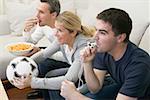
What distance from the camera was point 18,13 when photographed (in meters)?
3.02

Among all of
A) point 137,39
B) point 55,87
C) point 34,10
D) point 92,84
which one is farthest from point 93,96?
point 34,10

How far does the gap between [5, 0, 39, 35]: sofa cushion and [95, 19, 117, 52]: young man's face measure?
1549 millimetres

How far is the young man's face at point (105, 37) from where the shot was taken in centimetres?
158

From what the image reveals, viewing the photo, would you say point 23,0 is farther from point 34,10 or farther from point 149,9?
point 149,9

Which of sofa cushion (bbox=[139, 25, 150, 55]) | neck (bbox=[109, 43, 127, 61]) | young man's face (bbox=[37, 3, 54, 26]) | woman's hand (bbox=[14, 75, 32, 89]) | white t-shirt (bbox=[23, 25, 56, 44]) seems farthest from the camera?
white t-shirt (bbox=[23, 25, 56, 44])

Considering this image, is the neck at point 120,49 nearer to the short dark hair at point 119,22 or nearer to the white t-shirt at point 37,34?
the short dark hair at point 119,22

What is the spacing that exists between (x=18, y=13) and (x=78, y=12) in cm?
66

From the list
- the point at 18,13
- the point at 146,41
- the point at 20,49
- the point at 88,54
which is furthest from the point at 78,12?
the point at 88,54

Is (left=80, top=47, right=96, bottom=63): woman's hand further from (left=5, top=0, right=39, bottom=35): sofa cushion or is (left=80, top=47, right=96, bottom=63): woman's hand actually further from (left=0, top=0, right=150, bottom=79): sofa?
(left=5, top=0, right=39, bottom=35): sofa cushion

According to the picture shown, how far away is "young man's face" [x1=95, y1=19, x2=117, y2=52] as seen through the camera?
1583 millimetres

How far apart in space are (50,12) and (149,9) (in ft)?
2.67

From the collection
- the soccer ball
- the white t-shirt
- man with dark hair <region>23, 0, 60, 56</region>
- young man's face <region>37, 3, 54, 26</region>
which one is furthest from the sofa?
the soccer ball

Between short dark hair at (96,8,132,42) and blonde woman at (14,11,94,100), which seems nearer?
short dark hair at (96,8,132,42)

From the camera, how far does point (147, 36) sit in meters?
2.20
